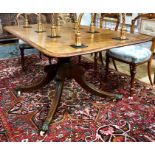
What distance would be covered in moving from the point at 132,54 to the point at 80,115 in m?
0.79

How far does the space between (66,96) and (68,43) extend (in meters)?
0.74

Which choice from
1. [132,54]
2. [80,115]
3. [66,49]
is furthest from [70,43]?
[132,54]

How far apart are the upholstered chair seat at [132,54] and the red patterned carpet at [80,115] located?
375 mm

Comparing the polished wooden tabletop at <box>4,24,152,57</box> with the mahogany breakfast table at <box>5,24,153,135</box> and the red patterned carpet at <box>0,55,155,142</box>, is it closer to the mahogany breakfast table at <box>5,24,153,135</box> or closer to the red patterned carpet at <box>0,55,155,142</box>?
the mahogany breakfast table at <box>5,24,153,135</box>

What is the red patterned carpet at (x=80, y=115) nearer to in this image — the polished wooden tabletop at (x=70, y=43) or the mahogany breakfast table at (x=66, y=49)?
the mahogany breakfast table at (x=66, y=49)

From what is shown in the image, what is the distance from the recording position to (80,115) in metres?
1.78

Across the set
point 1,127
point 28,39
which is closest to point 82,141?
point 1,127

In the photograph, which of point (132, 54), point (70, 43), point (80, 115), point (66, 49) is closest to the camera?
point (66, 49)

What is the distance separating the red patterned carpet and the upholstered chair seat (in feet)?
1.23

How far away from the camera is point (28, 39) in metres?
1.65

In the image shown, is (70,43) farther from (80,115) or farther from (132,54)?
(132,54)

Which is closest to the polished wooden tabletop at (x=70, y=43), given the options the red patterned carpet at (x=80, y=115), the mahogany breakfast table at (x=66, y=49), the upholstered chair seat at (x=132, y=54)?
the mahogany breakfast table at (x=66, y=49)
